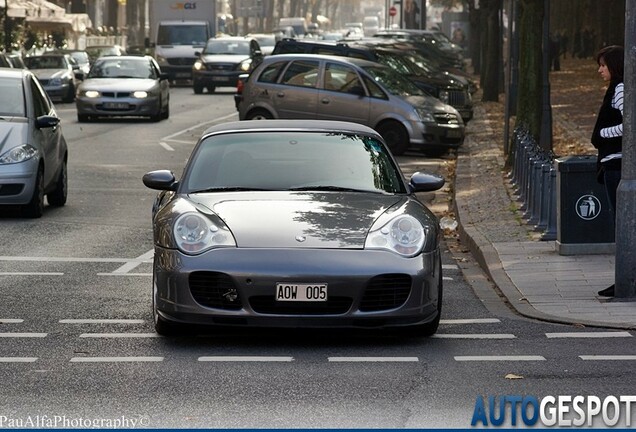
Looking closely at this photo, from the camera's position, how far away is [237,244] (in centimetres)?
938

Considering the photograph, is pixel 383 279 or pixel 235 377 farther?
pixel 383 279

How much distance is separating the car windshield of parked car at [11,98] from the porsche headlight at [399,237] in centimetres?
876

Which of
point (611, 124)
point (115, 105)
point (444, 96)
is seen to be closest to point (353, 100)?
point (444, 96)

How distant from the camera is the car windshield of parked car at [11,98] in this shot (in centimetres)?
1758

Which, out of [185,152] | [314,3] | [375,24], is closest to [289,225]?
[185,152]

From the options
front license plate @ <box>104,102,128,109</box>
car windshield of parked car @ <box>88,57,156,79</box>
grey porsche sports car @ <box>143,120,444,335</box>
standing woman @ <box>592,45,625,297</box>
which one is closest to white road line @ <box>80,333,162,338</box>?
grey porsche sports car @ <box>143,120,444,335</box>

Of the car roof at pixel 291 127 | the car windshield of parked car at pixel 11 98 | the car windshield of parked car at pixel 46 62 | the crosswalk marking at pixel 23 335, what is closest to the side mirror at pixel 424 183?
the car roof at pixel 291 127

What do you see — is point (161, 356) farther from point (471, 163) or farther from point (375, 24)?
point (375, 24)

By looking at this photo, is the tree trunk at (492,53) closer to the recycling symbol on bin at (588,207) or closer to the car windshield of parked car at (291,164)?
the recycling symbol on bin at (588,207)

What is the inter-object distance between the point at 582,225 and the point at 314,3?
171 m

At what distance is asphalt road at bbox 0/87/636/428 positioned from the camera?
290 inches

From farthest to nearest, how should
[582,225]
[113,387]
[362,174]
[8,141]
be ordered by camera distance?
[8,141]
[582,225]
[362,174]
[113,387]

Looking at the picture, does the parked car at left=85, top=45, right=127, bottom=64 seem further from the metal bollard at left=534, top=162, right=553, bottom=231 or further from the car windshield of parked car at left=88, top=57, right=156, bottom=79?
the metal bollard at left=534, top=162, right=553, bottom=231

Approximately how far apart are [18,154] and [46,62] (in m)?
30.5
